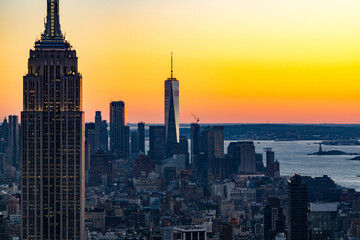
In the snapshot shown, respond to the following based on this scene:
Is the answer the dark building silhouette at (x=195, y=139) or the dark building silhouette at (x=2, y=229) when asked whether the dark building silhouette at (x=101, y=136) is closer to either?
the dark building silhouette at (x=195, y=139)

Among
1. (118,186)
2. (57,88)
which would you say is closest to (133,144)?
(118,186)

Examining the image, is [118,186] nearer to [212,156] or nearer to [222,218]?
[212,156]

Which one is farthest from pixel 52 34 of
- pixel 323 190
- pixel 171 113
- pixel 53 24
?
pixel 171 113

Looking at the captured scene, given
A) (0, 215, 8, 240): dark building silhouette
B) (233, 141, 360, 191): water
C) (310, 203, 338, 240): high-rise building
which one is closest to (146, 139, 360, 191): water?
(233, 141, 360, 191): water

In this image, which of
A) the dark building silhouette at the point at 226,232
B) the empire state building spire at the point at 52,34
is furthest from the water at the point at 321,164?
the empire state building spire at the point at 52,34

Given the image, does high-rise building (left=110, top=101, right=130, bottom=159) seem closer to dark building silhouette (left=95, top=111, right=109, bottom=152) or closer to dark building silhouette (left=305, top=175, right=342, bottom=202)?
dark building silhouette (left=95, top=111, right=109, bottom=152)

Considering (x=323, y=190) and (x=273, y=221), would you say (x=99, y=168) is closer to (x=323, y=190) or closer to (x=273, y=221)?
(x=323, y=190)
